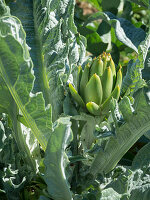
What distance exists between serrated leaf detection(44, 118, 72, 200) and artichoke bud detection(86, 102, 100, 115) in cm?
13

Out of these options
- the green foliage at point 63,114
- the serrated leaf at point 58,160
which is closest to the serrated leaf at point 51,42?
the green foliage at point 63,114

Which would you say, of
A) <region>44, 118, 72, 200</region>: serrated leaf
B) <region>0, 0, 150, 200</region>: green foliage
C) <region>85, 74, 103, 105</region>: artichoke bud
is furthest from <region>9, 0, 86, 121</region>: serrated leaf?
<region>44, 118, 72, 200</region>: serrated leaf

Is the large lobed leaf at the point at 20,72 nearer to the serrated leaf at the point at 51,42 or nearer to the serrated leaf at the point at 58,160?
→ the serrated leaf at the point at 58,160

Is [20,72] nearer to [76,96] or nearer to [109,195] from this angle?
[76,96]

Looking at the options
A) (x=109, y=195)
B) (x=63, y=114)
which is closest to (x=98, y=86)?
(x=63, y=114)

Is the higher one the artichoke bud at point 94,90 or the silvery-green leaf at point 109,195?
the artichoke bud at point 94,90

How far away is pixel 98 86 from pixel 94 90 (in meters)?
0.02

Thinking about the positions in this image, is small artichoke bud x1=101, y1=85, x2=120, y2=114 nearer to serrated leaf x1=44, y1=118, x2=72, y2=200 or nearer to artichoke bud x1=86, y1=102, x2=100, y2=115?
artichoke bud x1=86, y1=102, x2=100, y2=115

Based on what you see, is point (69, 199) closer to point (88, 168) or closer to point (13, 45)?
point (88, 168)

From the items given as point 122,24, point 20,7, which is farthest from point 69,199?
point 122,24

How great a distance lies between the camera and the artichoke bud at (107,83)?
2.88 ft

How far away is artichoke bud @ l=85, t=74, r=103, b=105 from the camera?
0.87 m

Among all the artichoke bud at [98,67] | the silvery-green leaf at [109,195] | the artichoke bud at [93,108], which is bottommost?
the silvery-green leaf at [109,195]

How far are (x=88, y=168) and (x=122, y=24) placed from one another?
673 millimetres
